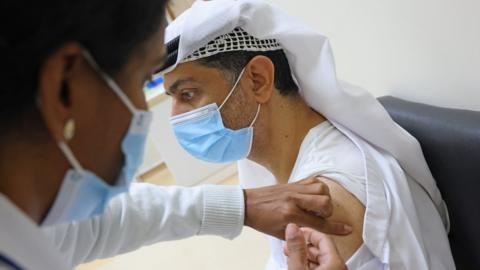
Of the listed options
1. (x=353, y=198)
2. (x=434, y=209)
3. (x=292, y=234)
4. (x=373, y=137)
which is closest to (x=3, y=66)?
(x=292, y=234)

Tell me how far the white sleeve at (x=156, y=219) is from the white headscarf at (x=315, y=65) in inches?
13.3

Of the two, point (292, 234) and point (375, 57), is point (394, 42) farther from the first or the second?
point (292, 234)

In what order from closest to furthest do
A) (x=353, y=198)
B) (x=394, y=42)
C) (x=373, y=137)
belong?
(x=353, y=198), (x=373, y=137), (x=394, y=42)

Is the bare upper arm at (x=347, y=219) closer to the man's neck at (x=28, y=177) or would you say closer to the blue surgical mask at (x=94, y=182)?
the blue surgical mask at (x=94, y=182)

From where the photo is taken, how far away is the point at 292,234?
0.87m

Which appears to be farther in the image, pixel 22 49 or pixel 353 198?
pixel 353 198

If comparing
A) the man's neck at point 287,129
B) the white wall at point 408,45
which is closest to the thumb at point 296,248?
the man's neck at point 287,129

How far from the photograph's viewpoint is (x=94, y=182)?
1.98 ft

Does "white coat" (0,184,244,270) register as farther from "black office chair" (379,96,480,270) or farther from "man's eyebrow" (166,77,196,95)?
"black office chair" (379,96,480,270)

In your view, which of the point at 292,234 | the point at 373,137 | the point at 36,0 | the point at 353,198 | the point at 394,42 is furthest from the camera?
the point at 394,42

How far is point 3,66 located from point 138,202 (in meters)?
0.61

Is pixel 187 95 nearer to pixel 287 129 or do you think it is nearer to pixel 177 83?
pixel 177 83

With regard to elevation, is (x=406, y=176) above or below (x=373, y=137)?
below

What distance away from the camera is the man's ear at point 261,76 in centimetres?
114
